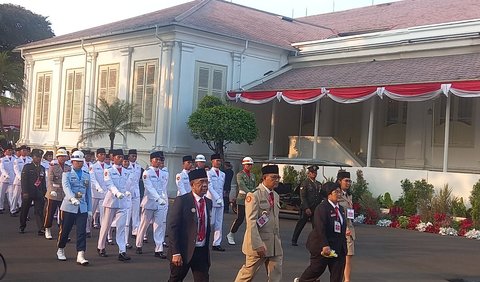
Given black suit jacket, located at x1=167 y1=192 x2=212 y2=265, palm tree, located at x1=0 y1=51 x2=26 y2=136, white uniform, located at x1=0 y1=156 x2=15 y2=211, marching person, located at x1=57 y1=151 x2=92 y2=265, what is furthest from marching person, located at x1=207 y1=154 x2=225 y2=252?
palm tree, located at x1=0 y1=51 x2=26 y2=136

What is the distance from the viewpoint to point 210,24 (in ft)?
87.5

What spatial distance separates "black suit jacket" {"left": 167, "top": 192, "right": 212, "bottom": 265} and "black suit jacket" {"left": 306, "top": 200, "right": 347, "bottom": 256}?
73.3 inches

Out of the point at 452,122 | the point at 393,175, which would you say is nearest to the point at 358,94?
the point at 393,175

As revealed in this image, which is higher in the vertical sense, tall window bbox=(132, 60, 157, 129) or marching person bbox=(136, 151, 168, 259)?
tall window bbox=(132, 60, 157, 129)

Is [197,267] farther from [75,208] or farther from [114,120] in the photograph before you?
[114,120]

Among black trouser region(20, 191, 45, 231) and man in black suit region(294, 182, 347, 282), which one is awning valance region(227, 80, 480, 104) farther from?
man in black suit region(294, 182, 347, 282)

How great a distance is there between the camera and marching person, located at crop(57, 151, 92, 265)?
10.3 metres

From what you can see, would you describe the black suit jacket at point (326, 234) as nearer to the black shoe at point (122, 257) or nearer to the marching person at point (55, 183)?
the black shoe at point (122, 257)

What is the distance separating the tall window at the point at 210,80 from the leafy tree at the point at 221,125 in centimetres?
168

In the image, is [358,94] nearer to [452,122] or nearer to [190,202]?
[452,122]

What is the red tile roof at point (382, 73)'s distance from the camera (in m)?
21.2

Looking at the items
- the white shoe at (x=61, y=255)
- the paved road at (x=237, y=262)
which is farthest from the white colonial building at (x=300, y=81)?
the white shoe at (x=61, y=255)

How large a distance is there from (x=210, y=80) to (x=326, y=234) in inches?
747

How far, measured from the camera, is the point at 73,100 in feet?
104
